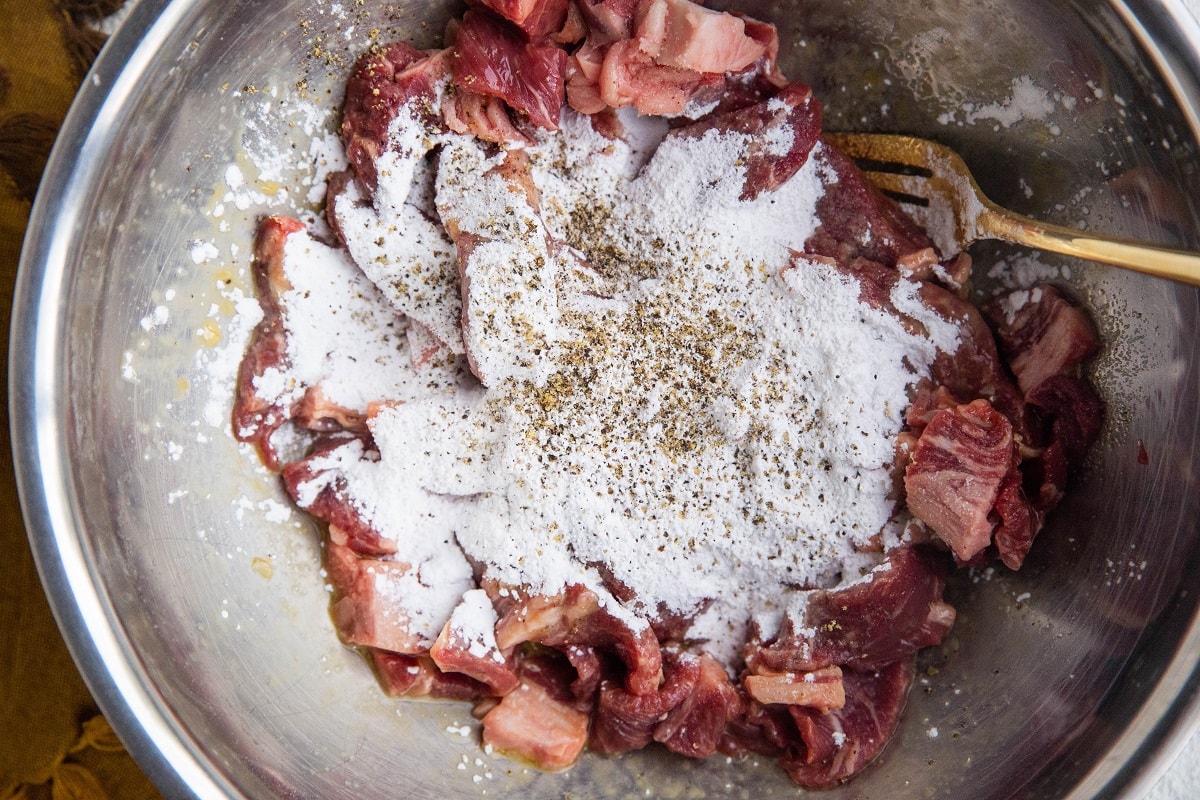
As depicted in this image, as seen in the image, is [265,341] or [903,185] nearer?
[265,341]

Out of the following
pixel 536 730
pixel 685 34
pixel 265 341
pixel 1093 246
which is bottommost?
pixel 536 730

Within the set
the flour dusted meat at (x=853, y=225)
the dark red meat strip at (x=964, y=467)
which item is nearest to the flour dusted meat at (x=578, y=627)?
the dark red meat strip at (x=964, y=467)

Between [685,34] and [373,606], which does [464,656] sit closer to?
[373,606]

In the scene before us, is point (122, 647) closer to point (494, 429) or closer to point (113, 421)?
point (113, 421)

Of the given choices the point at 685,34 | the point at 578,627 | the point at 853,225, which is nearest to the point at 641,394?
the point at 578,627

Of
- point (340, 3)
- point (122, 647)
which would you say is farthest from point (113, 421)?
point (340, 3)

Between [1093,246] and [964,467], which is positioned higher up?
[1093,246]

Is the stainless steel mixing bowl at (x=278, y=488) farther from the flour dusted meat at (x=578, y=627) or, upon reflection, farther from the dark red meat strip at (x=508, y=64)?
the flour dusted meat at (x=578, y=627)
